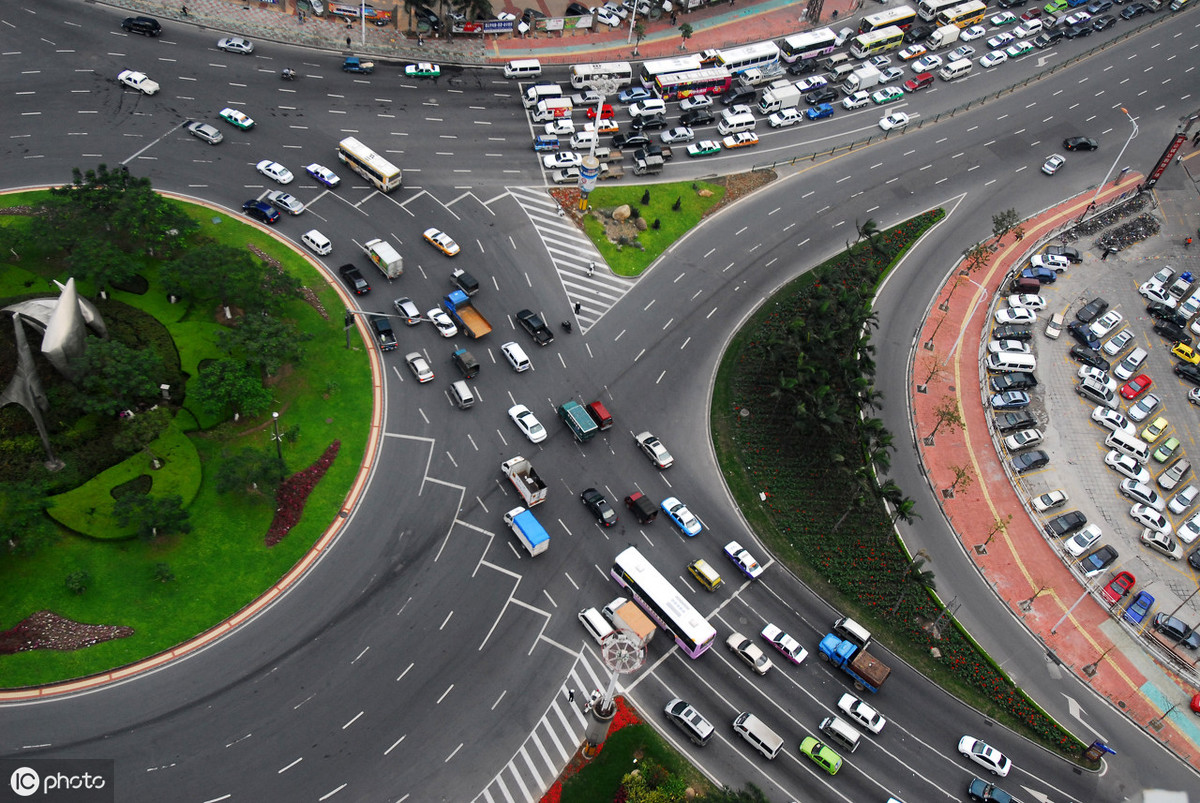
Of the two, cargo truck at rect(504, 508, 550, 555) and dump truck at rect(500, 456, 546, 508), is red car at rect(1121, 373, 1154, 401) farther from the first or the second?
cargo truck at rect(504, 508, 550, 555)

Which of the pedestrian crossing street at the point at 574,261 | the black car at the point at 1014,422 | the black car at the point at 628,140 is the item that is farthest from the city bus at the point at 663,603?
the black car at the point at 628,140

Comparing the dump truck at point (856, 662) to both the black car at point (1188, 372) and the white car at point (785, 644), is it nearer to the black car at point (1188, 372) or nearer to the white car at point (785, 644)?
the white car at point (785, 644)

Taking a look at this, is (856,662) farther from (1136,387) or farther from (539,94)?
(539,94)

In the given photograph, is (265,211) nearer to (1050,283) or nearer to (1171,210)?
(1050,283)

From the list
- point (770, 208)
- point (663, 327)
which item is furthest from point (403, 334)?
point (770, 208)

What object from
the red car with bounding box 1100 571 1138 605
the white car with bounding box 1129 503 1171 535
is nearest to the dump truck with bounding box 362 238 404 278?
the red car with bounding box 1100 571 1138 605

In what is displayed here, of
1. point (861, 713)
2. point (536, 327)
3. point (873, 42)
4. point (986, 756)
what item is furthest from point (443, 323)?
point (873, 42)
